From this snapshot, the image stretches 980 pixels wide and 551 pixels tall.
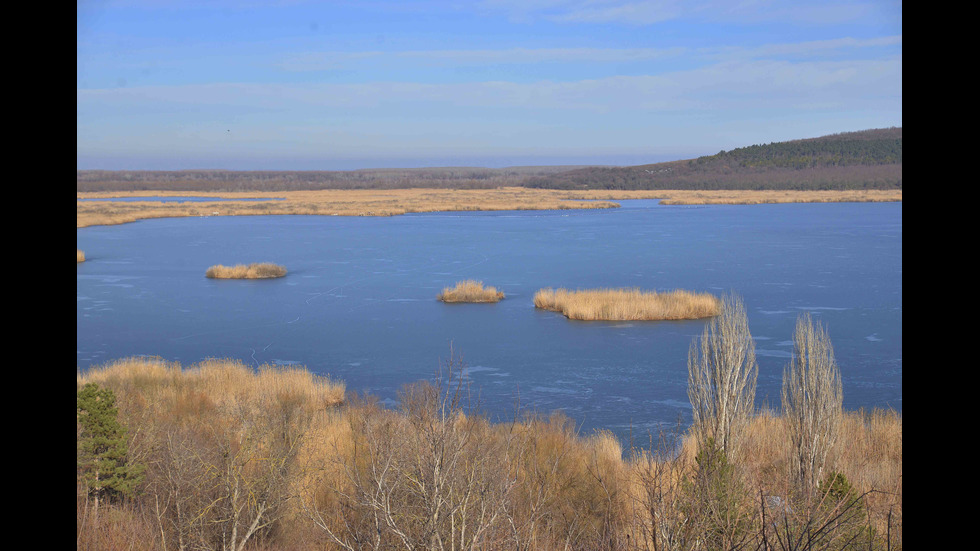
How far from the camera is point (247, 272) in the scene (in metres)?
27.0

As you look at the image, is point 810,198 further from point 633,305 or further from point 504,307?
point 504,307

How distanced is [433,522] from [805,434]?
5629 millimetres

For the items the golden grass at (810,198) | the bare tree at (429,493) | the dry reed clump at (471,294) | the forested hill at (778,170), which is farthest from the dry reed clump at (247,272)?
the forested hill at (778,170)

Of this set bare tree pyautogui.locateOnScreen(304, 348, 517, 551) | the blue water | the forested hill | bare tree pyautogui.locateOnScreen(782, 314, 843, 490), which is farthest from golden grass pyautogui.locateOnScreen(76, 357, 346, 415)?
the forested hill

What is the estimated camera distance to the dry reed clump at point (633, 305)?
19.9 meters

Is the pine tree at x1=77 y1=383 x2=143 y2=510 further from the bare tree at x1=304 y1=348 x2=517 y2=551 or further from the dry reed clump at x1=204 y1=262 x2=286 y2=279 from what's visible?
the dry reed clump at x1=204 y1=262 x2=286 y2=279

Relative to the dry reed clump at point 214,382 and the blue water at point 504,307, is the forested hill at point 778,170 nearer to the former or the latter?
the blue water at point 504,307

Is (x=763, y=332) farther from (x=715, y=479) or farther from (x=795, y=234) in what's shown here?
(x=795, y=234)

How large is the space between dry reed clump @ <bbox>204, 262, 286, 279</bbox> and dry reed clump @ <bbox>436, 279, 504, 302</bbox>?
723cm

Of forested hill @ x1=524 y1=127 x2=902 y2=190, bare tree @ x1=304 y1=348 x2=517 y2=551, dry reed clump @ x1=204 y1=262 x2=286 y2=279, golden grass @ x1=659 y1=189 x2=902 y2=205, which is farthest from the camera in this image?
forested hill @ x1=524 y1=127 x2=902 y2=190

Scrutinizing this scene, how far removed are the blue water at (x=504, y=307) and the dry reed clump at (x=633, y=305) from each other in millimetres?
495

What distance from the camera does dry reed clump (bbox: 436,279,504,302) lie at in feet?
73.2

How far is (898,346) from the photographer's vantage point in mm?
16766

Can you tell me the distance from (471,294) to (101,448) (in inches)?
593
